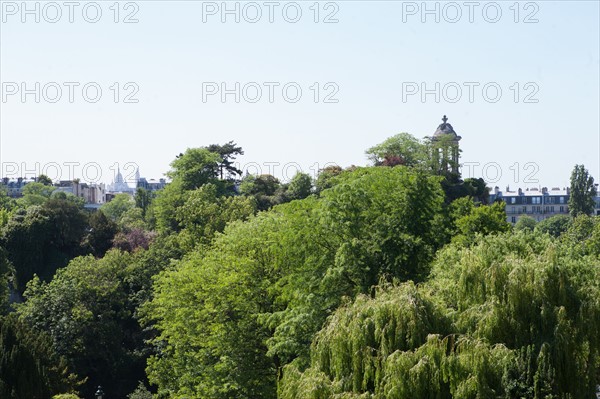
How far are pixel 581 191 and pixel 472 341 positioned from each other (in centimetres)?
8960

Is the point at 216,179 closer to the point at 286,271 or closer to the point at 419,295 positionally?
the point at 286,271

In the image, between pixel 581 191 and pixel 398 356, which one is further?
pixel 581 191

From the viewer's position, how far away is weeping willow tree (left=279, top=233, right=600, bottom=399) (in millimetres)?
22031

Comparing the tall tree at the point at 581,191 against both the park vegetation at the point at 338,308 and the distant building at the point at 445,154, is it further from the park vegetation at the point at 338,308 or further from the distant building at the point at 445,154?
the park vegetation at the point at 338,308

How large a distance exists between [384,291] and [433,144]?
62.1 meters

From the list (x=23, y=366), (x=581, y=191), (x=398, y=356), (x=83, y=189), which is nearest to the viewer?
(x=398, y=356)

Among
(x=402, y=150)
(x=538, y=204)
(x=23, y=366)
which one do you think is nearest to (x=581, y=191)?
(x=402, y=150)

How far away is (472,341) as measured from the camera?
73.8ft

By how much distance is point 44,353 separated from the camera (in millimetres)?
38594

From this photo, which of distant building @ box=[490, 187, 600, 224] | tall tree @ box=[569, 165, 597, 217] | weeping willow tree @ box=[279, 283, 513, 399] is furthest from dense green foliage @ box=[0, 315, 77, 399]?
distant building @ box=[490, 187, 600, 224]

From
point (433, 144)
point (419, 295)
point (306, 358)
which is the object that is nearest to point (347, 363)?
point (419, 295)

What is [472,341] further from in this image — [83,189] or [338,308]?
[83,189]

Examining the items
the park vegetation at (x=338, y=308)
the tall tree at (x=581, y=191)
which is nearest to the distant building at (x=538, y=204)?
Result: the tall tree at (x=581, y=191)

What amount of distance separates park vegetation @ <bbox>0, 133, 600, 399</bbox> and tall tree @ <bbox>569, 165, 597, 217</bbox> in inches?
2193
